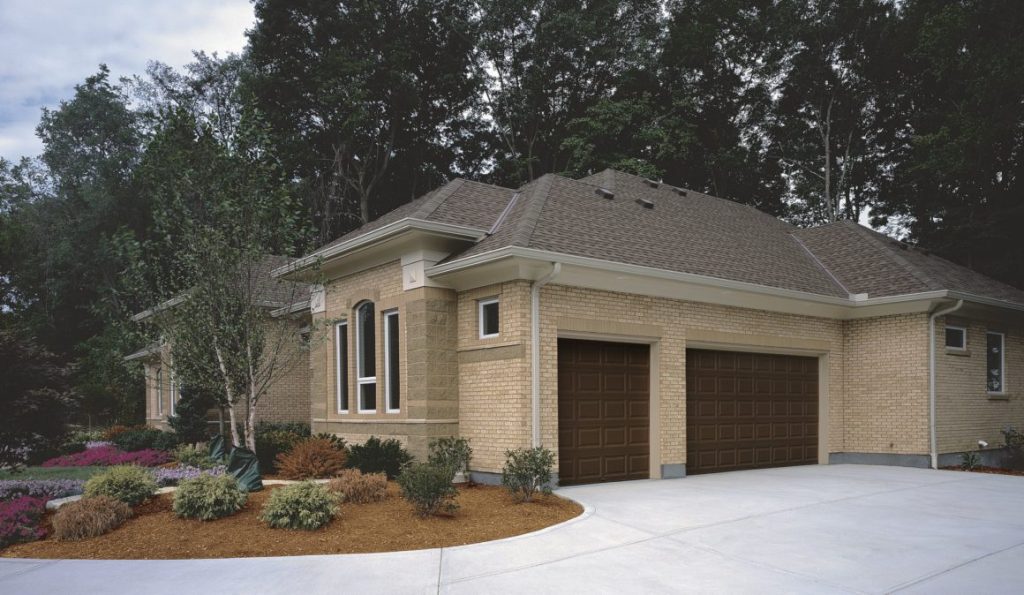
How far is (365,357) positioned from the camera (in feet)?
51.3

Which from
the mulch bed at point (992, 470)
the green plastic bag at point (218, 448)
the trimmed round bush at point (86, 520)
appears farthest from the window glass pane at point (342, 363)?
the mulch bed at point (992, 470)

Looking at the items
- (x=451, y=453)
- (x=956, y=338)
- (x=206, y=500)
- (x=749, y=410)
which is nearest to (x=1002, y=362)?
(x=956, y=338)

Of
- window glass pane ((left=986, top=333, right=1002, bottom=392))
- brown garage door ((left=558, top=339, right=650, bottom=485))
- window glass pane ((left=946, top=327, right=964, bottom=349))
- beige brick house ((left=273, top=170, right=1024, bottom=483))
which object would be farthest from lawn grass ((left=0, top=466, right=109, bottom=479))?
window glass pane ((left=986, top=333, right=1002, bottom=392))

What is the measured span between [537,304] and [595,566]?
5.64 metres

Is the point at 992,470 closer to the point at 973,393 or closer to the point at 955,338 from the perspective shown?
the point at 973,393

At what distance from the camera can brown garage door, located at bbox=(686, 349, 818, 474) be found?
15078mm

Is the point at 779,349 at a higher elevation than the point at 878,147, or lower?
lower

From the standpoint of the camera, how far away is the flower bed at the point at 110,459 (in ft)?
58.3

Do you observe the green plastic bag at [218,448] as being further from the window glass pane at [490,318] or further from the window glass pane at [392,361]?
the window glass pane at [490,318]

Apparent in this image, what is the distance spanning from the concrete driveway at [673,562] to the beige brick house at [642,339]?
3.30 metres

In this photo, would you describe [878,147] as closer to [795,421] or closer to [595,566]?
[795,421]

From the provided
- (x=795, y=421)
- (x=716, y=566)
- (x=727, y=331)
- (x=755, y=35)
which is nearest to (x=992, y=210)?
(x=755, y=35)

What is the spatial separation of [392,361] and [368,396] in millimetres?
1304

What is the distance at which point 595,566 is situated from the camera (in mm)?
7219
